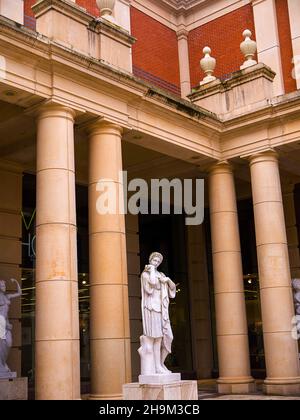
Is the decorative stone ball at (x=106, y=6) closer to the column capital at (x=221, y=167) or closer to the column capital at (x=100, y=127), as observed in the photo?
the column capital at (x=100, y=127)

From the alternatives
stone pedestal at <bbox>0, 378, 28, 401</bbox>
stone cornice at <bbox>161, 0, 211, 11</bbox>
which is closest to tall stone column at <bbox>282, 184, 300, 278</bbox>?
stone cornice at <bbox>161, 0, 211, 11</bbox>

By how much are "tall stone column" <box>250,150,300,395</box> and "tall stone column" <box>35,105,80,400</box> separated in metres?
6.11

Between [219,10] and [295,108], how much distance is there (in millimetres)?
7105

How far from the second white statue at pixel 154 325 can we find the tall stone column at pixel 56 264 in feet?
4.48

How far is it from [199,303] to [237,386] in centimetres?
599

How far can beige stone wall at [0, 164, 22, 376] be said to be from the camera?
642 inches

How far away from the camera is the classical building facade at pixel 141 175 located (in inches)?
497

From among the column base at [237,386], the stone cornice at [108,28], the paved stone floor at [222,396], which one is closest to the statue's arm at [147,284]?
the paved stone floor at [222,396]

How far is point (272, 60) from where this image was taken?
20297 millimetres

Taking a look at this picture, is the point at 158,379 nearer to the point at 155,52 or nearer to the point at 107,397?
the point at 107,397

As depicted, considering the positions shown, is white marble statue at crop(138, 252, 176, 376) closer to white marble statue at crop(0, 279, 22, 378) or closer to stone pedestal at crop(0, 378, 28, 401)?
stone pedestal at crop(0, 378, 28, 401)

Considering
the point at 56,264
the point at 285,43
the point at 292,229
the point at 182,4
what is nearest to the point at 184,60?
the point at 182,4
